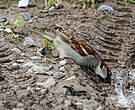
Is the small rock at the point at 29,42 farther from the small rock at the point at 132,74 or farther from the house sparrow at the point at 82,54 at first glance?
the small rock at the point at 132,74

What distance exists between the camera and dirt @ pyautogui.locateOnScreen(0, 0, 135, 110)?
4.26m

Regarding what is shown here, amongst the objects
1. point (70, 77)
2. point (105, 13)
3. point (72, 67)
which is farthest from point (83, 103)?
point (105, 13)

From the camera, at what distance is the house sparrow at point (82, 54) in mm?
5094

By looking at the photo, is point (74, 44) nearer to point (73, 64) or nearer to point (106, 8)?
point (73, 64)

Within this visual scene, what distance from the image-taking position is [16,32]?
250 inches

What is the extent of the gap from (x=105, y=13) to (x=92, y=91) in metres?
3.32

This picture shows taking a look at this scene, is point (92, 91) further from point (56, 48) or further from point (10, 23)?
point (10, 23)

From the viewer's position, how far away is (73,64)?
516 cm

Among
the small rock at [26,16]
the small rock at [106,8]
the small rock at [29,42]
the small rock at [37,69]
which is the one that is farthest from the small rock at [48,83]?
the small rock at [106,8]

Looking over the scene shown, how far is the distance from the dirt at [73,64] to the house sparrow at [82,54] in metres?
0.14

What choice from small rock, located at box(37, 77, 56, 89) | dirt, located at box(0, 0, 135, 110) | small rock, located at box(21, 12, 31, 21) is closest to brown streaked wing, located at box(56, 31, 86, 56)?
dirt, located at box(0, 0, 135, 110)

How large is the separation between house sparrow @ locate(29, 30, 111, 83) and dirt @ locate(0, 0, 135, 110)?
0.14 metres

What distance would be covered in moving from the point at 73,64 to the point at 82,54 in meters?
0.19

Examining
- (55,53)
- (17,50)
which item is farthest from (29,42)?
(55,53)
